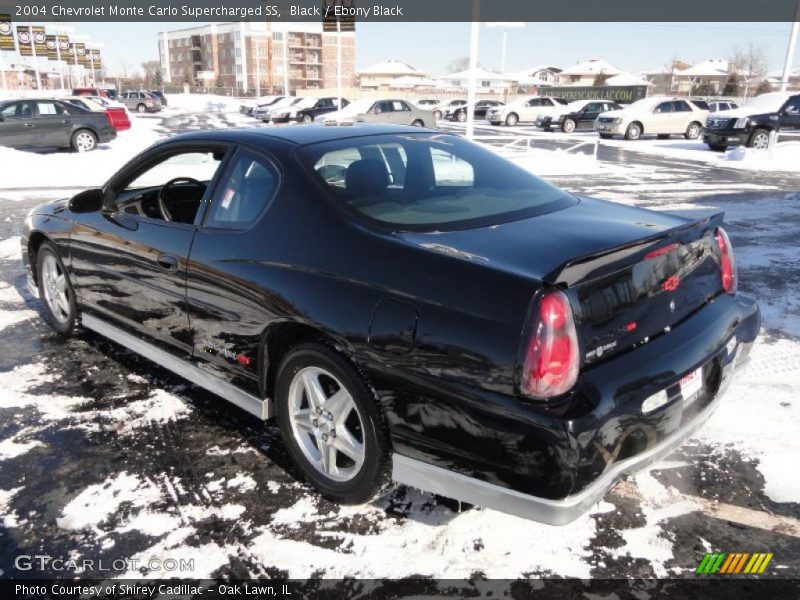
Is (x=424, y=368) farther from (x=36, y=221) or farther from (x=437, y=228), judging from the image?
(x=36, y=221)

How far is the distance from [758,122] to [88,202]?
68.2ft

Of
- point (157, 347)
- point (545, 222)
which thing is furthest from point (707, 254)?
point (157, 347)

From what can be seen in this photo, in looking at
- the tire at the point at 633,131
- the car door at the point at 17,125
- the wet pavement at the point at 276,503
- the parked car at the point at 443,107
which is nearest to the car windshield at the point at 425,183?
the wet pavement at the point at 276,503

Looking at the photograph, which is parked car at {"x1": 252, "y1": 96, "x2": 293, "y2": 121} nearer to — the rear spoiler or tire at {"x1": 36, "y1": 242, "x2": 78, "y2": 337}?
tire at {"x1": 36, "y1": 242, "x2": 78, "y2": 337}

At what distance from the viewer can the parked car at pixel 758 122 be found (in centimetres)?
1950

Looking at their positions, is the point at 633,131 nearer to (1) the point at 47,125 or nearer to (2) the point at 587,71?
(1) the point at 47,125

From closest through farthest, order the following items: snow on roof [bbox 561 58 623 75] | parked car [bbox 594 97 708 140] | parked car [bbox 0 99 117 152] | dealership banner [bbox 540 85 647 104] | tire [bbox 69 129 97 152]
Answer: parked car [bbox 0 99 117 152] → tire [bbox 69 129 97 152] → parked car [bbox 594 97 708 140] → dealership banner [bbox 540 85 647 104] → snow on roof [bbox 561 58 623 75]

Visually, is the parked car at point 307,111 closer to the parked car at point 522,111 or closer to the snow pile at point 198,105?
the parked car at point 522,111

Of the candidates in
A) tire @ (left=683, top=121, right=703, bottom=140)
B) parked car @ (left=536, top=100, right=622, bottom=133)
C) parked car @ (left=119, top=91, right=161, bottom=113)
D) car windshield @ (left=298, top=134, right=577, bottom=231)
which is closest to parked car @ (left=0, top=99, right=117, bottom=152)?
car windshield @ (left=298, top=134, right=577, bottom=231)

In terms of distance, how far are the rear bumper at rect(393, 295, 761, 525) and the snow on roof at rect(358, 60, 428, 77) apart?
9953cm

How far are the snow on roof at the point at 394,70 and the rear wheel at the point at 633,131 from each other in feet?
247

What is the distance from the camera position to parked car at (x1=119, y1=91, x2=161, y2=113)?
47281mm

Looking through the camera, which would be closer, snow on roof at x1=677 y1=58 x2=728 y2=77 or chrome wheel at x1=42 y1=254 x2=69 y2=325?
chrome wheel at x1=42 y1=254 x2=69 y2=325

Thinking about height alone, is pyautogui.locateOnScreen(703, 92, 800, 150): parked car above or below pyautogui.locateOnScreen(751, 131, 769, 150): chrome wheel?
above
